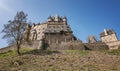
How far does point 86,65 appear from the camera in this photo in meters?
42.0

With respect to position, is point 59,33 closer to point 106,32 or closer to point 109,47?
point 109,47

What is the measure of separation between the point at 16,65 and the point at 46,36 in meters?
39.6

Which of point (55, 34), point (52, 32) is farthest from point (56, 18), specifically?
point (55, 34)

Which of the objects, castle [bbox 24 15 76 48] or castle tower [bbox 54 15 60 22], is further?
castle tower [bbox 54 15 60 22]

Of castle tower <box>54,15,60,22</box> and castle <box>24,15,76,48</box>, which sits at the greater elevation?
castle tower <box>54,15,60,22</box>

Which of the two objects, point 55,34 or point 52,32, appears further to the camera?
point 52,32

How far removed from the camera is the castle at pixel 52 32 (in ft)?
259

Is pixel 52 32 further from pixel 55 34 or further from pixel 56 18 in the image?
pixel 56 18

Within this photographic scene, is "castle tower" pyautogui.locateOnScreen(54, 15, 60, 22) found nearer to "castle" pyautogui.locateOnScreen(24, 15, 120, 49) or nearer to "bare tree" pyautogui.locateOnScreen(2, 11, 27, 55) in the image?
"castle" pyautogui.locateOnScreen(24, 15, 120, 49)

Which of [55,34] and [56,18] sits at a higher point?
[56,18]

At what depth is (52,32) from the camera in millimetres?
81812

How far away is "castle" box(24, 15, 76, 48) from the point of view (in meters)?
79.0

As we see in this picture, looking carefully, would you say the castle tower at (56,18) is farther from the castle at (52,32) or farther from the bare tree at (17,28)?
the bare tree at (17,28)

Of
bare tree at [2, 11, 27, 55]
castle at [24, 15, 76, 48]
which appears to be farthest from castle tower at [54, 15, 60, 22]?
bare tree at [2, 11, 27, 55]
